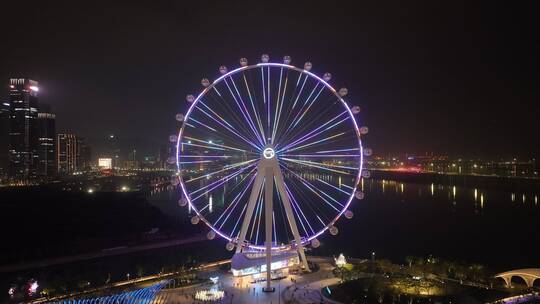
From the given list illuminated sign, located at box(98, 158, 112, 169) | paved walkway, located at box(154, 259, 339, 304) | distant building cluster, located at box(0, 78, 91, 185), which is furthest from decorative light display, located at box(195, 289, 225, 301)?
illuminated sign, located at box(98, 158, 112, 169)


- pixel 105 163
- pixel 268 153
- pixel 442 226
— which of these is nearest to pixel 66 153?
pixel 105 163

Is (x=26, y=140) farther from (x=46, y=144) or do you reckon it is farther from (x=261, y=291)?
(x=261, y=291)

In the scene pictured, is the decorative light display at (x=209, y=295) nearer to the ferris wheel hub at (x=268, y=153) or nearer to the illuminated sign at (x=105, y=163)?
the ferris wheel hub at (x=268, y=153)

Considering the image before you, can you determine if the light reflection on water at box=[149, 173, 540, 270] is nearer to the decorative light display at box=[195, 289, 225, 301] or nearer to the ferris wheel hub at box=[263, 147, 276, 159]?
the ferris wheel hub at box=[263, 147, 276, 159]

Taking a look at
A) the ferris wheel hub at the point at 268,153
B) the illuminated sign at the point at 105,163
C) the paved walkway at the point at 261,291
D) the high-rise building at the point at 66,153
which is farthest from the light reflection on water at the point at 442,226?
the illuminated sign at the point at 105,163

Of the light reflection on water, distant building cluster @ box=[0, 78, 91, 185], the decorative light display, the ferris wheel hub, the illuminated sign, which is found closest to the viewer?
the decorative light display

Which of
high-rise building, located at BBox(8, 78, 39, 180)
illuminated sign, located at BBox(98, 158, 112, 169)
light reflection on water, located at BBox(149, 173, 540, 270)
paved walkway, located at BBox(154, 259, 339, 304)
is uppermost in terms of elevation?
high-rise building, located at BBox(8, 78, 39, 180)

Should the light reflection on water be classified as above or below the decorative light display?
below
